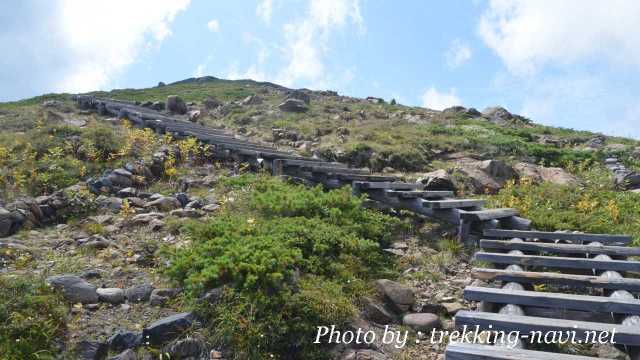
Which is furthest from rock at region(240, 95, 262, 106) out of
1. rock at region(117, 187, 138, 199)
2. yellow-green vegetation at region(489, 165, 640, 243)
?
rock at region(117, 187, 138, 199)

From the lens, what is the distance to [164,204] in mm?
8320

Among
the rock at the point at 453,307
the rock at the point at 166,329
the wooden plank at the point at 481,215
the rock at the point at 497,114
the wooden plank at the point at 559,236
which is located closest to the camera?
the rock at the point at 166,329

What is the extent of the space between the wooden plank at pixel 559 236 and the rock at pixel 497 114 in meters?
19.1

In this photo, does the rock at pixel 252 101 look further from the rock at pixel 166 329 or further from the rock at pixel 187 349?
the rock at pixel 187 349

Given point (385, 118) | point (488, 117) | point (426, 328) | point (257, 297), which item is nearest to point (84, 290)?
point (257, 297)

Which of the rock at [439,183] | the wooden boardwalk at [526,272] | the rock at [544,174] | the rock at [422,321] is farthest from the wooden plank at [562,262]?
the rock at [544,174]

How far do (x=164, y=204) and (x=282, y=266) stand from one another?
392cm

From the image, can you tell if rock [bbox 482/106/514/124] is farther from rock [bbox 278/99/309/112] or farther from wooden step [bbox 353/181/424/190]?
wooden step [bbox 353/181/424/190]

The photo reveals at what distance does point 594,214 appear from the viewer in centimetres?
915

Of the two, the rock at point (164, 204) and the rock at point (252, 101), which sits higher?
the rock at point (252, 101)

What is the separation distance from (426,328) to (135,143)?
9.61 metres

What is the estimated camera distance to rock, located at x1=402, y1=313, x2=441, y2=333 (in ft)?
17.1

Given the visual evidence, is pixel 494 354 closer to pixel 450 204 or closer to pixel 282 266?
pixel 282 266

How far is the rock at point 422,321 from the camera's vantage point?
5219 millimetres
